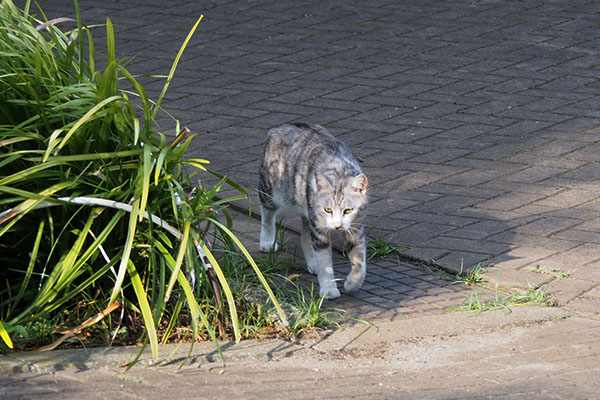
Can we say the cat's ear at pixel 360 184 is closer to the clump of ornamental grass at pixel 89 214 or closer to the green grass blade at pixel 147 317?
the clump of ornamental grass at pixel 89 214

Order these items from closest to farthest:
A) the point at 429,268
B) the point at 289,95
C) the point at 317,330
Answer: the point at 317,330, the point at 429,268, the point at 289,95

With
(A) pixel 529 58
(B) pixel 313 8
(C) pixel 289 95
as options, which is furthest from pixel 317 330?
(B) pixel 313 8

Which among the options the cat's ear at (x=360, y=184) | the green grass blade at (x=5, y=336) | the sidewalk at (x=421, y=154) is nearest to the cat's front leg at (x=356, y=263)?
the sidewalk at (x=421, y=154)

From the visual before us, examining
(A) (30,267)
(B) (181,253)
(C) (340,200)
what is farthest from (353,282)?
(A) (30,267)

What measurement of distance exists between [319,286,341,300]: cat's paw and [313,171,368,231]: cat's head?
34 cm

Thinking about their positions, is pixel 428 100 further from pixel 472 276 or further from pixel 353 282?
pixel 353 282

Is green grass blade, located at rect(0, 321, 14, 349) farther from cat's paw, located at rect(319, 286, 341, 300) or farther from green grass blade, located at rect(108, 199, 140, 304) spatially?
cat's paw, located at rect(319, 286, 341, 300)

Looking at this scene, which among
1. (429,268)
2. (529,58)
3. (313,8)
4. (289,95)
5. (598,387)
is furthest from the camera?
(313,8)

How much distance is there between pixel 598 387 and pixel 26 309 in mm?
2659

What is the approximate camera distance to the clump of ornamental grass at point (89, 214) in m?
4.38

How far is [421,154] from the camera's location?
7.59 m

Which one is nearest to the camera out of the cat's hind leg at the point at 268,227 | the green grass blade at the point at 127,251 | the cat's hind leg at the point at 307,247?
the green grass blade at the point at 127,251

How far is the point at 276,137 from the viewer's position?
6.04m

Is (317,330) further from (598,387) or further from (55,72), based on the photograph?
(55,72)
